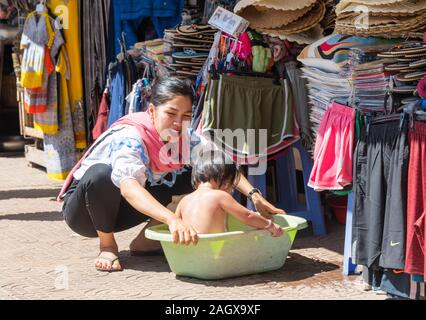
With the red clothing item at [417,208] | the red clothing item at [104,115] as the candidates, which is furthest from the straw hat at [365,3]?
the red clothing item at [104,115]

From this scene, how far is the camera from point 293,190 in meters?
5.30

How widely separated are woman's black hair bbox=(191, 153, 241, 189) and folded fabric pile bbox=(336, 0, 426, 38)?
0.96 m

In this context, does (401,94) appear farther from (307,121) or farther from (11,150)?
(11,150)

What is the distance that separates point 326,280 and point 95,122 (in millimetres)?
3797

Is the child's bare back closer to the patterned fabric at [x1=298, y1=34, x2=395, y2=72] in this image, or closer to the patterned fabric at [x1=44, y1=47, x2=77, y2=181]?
the patterned fabric at [x1=298, y1=34, x2=395, y2=72]

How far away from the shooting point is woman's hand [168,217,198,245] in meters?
3.59

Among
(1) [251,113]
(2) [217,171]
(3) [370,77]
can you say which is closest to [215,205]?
(2) [217,171]

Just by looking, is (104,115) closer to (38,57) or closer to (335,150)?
(38,57)

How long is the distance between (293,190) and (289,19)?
3.99ft

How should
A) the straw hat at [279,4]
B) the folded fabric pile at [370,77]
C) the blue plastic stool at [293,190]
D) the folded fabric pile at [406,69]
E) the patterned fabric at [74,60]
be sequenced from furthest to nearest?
the patterned fabric at [74,60] → the blue plastic stool at [293,190] → the straw hat at [279,4] → the folded fabric pile at [370,77] → the folded fabric pile at [406,69]

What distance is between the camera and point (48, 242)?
5.00m

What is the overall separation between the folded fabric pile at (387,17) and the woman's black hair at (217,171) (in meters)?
0.96

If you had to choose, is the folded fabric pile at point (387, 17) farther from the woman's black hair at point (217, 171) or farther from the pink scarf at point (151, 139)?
the pink scarf at point (151, 139)

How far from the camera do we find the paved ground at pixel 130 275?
3.75 metres
